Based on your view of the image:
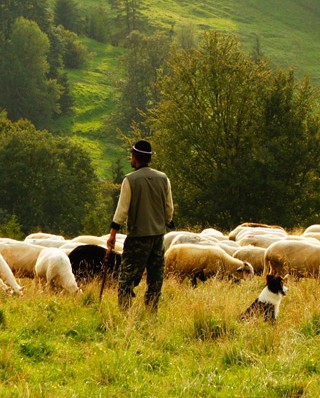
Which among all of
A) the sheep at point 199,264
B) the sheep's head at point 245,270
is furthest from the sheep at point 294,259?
the sheep at point 199,264

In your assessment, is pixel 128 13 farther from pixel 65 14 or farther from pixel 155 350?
pixel 155 350

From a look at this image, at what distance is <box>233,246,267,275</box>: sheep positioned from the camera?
56.6ft

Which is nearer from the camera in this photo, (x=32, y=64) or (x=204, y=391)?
(x=204, y=391)

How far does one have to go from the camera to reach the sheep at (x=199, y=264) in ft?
50.1

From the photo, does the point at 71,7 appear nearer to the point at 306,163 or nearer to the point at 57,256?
the point at 306,163

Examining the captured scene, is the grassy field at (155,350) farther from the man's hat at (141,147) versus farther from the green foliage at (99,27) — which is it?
the green foliage at (99,27)

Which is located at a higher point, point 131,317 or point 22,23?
point 131,317

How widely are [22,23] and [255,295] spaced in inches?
3802

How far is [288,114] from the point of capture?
4700 cm

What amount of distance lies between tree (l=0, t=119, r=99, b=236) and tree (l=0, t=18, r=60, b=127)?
3444 centimetres

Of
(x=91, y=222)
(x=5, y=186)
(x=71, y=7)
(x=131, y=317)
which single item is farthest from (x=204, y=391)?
(x=71, y=7)

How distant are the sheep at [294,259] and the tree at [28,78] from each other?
84.3 meters

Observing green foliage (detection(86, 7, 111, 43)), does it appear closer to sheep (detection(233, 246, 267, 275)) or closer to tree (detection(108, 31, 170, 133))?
tree (detection(108, 31, 170, 133))

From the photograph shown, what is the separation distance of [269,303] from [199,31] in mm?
126475
